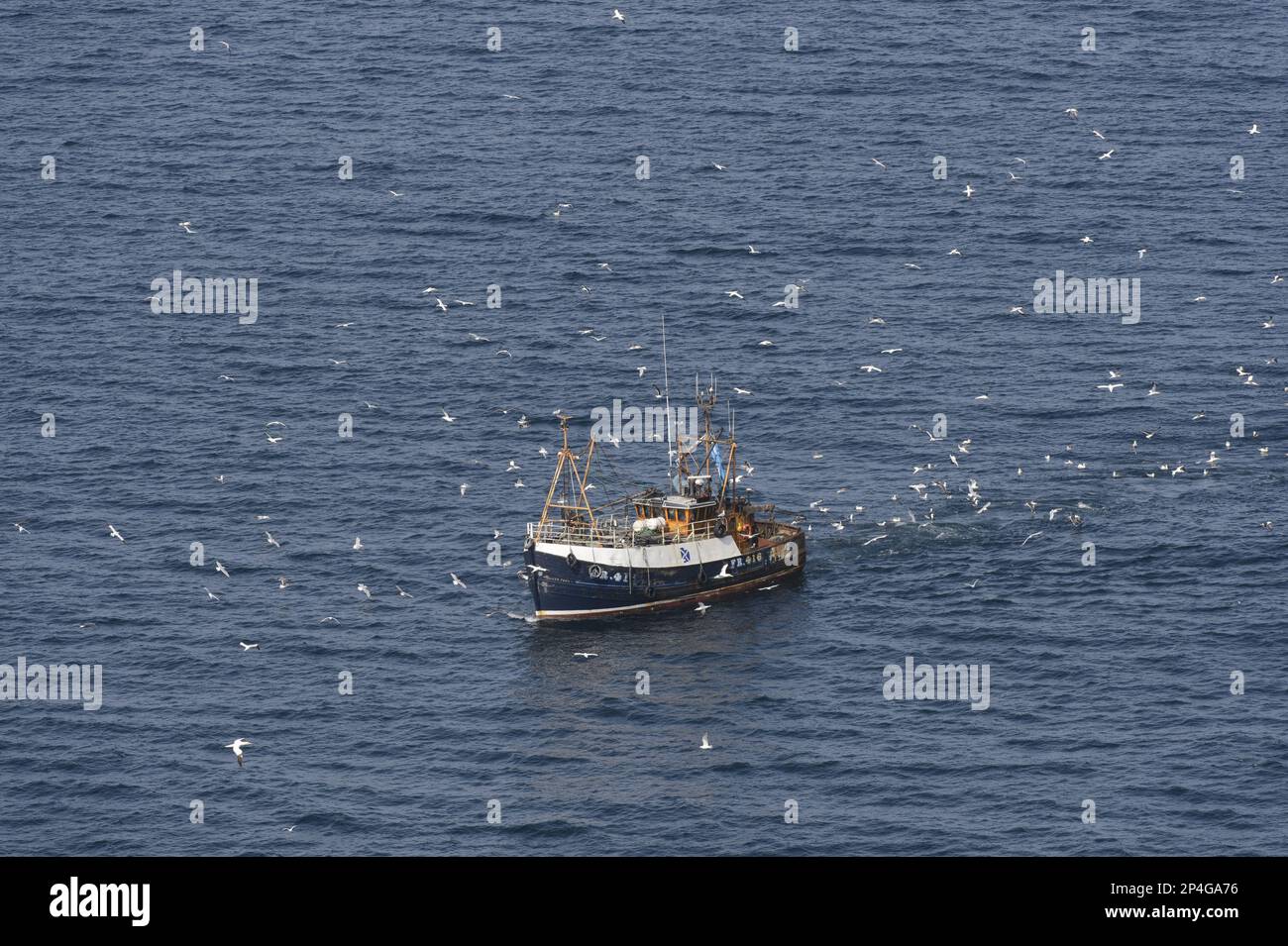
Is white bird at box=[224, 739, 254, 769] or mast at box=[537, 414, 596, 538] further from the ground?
mast at box=[537, 414, 596, 538]

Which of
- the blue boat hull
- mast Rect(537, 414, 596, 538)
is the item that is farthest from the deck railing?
the blue boat hull

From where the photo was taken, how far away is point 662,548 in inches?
6850

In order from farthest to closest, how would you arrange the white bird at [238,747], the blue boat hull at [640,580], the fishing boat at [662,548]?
the fishing boat at [662,548], the blue boat hull at [640,580], the white bird at [238,747]

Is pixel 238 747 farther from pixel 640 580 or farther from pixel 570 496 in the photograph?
pixel 570 496

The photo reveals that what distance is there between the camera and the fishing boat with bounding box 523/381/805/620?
171250mm

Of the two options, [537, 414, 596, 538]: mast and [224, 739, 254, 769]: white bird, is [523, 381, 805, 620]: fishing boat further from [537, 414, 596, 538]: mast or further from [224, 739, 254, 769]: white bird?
[224, 739, 254, 769]: white bird

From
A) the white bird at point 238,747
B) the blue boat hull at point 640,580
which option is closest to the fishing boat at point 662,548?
the blue boat hull at point 640,580

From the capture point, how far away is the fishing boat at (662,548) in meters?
171

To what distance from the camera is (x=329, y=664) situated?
16500 cm

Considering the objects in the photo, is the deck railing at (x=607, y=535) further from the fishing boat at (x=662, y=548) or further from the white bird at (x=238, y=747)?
the white bird at (x=238, y=747)

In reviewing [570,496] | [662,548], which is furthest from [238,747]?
[570,496]

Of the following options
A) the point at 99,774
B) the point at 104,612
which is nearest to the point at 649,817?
the point at 99,774

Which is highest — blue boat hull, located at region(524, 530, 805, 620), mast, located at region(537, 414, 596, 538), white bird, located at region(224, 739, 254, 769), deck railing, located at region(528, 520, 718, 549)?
mast, located at region(537, 414, 596, 538)

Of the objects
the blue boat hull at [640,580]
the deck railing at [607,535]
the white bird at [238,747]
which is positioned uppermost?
the deck railing at [607,535]
